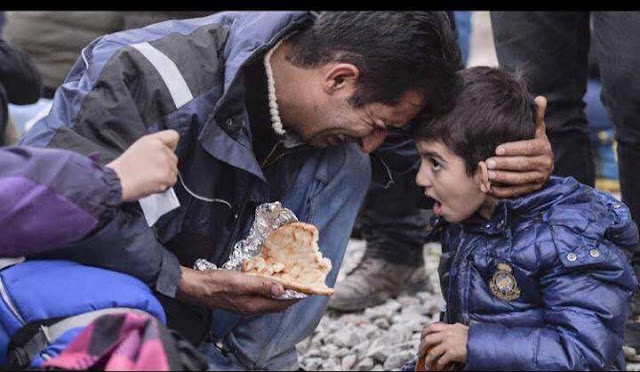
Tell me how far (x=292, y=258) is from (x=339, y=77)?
602 mm

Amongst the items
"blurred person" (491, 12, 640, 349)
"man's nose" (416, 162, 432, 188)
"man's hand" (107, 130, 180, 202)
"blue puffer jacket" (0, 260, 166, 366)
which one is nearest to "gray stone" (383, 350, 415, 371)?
"blurred person" (491, 12, 640, 349)

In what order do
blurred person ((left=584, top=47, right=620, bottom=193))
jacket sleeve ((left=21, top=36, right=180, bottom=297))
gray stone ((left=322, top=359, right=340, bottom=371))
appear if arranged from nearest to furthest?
jacket sleeve ((left=21, top=36, right=180, bottom=297))
gray stone ((left=322, top=359, right=340, bottom=371))
blurred person ((left=584, top=47, right=620, bottom=193))

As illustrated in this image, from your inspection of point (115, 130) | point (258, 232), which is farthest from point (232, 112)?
point (258, 232)

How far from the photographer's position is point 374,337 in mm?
4230

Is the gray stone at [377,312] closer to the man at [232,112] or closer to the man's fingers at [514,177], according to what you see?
the man at [232,112]

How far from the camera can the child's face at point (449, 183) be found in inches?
124

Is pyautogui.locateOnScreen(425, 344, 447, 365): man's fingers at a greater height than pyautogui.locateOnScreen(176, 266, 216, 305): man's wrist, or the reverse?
pyautogui.locateOnScreen(176, 266, 216, 305): man's wrist

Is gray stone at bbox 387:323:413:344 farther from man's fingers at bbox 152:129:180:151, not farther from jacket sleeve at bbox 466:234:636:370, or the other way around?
man's fingers at bbox 152:129:180:151

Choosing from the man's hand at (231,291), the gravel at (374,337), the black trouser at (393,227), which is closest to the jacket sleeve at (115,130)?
the man's hand at (231,291)

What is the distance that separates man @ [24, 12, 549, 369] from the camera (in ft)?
9.36

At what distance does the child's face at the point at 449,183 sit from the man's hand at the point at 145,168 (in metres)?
0.95

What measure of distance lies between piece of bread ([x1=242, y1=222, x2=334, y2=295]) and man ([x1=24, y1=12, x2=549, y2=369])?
0.10 metres

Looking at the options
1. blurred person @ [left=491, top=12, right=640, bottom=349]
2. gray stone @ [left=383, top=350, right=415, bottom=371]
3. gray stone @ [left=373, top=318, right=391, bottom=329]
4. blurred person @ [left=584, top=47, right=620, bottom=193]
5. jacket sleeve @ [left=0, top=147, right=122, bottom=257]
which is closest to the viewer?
jacket sleeve @ [left=0, top=147, right=122, bottom=257]
